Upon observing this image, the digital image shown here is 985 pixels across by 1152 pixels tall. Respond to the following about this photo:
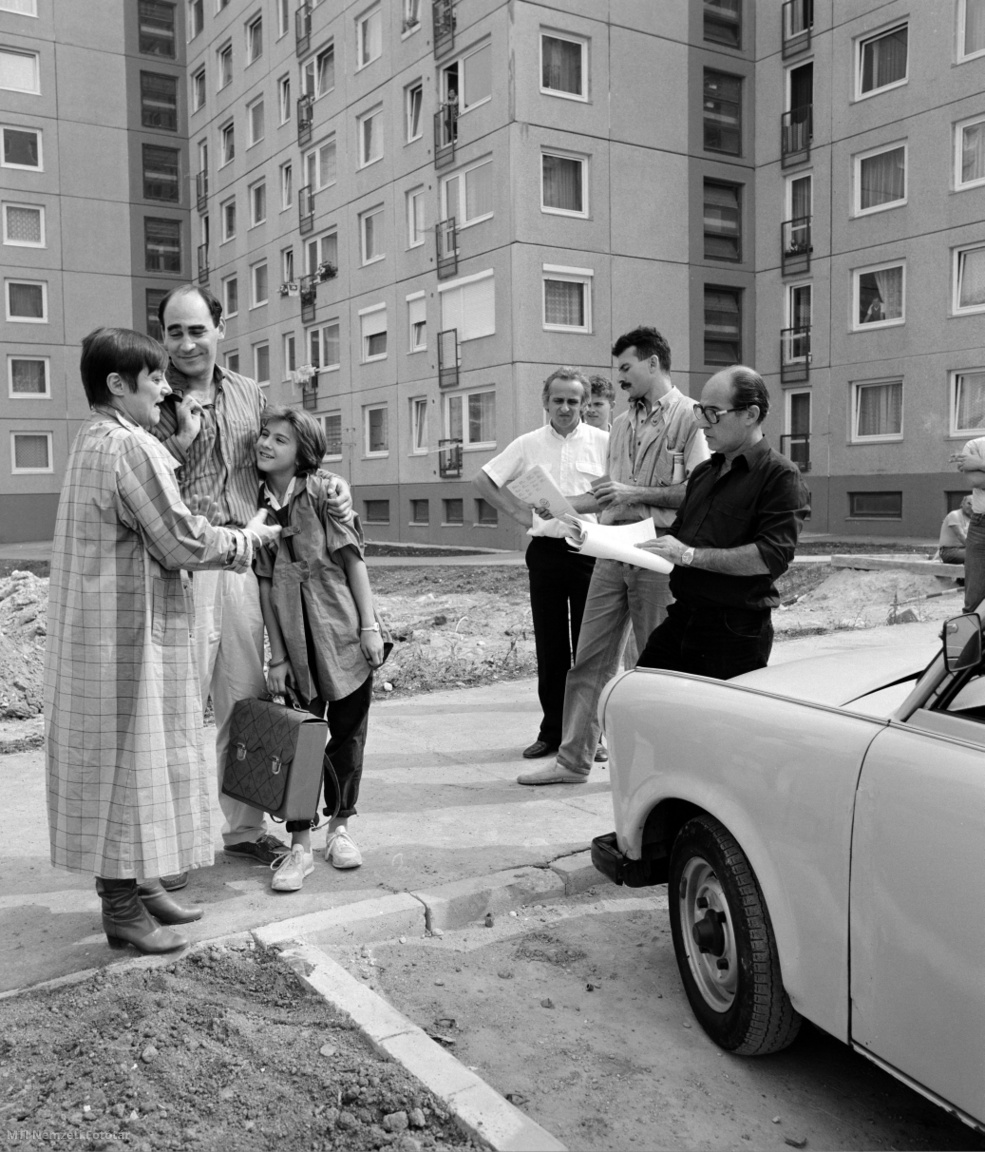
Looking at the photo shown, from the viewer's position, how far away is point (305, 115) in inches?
1358

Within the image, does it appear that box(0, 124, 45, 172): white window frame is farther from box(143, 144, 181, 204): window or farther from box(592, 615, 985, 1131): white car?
box(592, 615, 985, 1131): white car

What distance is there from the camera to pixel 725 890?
301 cm

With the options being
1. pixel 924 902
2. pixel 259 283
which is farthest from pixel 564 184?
pixel 924 902

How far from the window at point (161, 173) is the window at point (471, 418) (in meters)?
18.9

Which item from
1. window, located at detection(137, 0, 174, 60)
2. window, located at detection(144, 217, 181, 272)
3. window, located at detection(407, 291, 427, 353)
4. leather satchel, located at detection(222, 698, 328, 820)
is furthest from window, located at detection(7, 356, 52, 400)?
leather satchel, located at detection(222, 698, 328, 820)

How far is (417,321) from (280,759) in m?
27.5

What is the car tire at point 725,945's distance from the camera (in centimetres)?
291

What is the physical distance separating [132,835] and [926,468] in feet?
82.6

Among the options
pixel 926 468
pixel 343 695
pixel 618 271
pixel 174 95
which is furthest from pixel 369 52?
pixel 343 695

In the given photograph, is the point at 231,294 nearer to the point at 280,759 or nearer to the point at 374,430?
the point at 374,430

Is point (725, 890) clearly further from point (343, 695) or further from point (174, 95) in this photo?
point (174, 95)

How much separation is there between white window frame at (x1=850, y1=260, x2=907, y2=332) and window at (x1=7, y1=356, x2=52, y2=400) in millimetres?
26812

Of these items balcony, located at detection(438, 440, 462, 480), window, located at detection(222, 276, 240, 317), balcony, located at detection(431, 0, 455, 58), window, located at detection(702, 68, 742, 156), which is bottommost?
balcony, located at detection(438, 440, 462, 480)

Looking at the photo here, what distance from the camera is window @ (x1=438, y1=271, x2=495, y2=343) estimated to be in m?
27.3
